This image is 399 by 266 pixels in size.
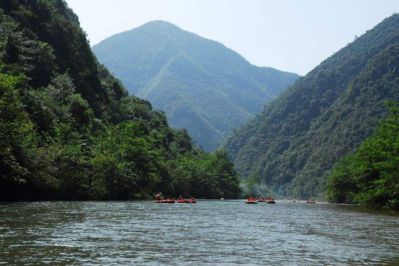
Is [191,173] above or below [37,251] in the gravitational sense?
above

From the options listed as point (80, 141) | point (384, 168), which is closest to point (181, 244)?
point (384, 168)

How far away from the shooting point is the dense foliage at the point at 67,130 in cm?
5394

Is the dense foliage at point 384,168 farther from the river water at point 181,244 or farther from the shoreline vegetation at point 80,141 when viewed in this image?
the river water at point 181,244

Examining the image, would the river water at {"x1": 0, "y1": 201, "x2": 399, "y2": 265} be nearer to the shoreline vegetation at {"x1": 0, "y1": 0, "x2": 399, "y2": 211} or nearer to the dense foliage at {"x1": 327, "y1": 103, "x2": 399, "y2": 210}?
the shoreline vegetation at {"x1": 0, "y1": 0, "x2": 399, "y2": 211}

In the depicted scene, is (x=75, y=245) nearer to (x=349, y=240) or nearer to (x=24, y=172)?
(x=349, y=240)

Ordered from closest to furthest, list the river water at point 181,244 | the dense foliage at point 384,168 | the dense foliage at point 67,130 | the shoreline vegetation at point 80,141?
the river water at point 181,244
the dense foliage at point 67,130
the shoreline vegetation at point 80,141
the dense foliage at point 384,168

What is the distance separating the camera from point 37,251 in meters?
18.6

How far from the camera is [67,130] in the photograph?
77.8 meters

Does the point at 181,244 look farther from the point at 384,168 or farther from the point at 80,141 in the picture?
the point at 80,141

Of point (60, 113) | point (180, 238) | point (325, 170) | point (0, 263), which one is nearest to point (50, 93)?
point (60, 113)

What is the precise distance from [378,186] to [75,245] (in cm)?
5346

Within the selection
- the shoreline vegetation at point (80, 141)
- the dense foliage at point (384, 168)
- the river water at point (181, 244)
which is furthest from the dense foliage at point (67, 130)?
the dense foliage at point (384, 168)

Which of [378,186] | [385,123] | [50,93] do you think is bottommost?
[378,186]

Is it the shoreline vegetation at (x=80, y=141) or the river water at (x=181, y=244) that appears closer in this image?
the river water at (x=181, y=244)
